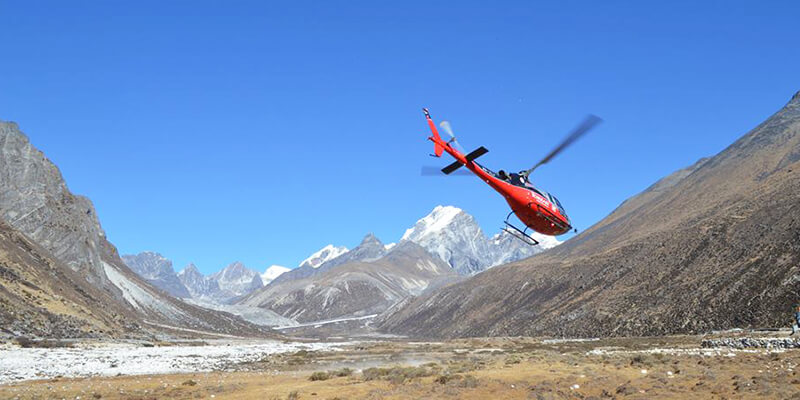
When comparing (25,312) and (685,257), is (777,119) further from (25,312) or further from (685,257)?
(25,312)

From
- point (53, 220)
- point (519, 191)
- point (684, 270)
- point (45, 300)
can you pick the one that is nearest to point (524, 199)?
point (519, 191)

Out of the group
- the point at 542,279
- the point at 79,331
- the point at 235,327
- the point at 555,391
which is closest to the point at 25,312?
the point at 79,331

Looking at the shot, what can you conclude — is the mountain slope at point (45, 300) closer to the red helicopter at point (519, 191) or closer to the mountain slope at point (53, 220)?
the mountain slope at point (53, 220)

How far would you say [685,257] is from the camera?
3944 inches

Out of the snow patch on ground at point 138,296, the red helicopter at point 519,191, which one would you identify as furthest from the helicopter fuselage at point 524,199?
the snow patch on ground at point 138,296

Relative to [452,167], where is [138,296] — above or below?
above

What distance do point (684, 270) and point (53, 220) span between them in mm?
125044

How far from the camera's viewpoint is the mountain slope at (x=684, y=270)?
241 ft

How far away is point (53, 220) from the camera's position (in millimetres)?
123188

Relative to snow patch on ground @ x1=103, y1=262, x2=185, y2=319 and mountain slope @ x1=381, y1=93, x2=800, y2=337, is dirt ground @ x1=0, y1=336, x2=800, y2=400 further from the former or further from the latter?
snow patch on ground @ x1=103, y1=262, x2=185, y2=319

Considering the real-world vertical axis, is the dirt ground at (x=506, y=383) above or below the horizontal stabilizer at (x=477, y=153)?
below

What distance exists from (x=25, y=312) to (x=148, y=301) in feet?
261

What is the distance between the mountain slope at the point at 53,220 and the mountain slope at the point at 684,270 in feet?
259

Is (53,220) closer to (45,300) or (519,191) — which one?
(45,300)
